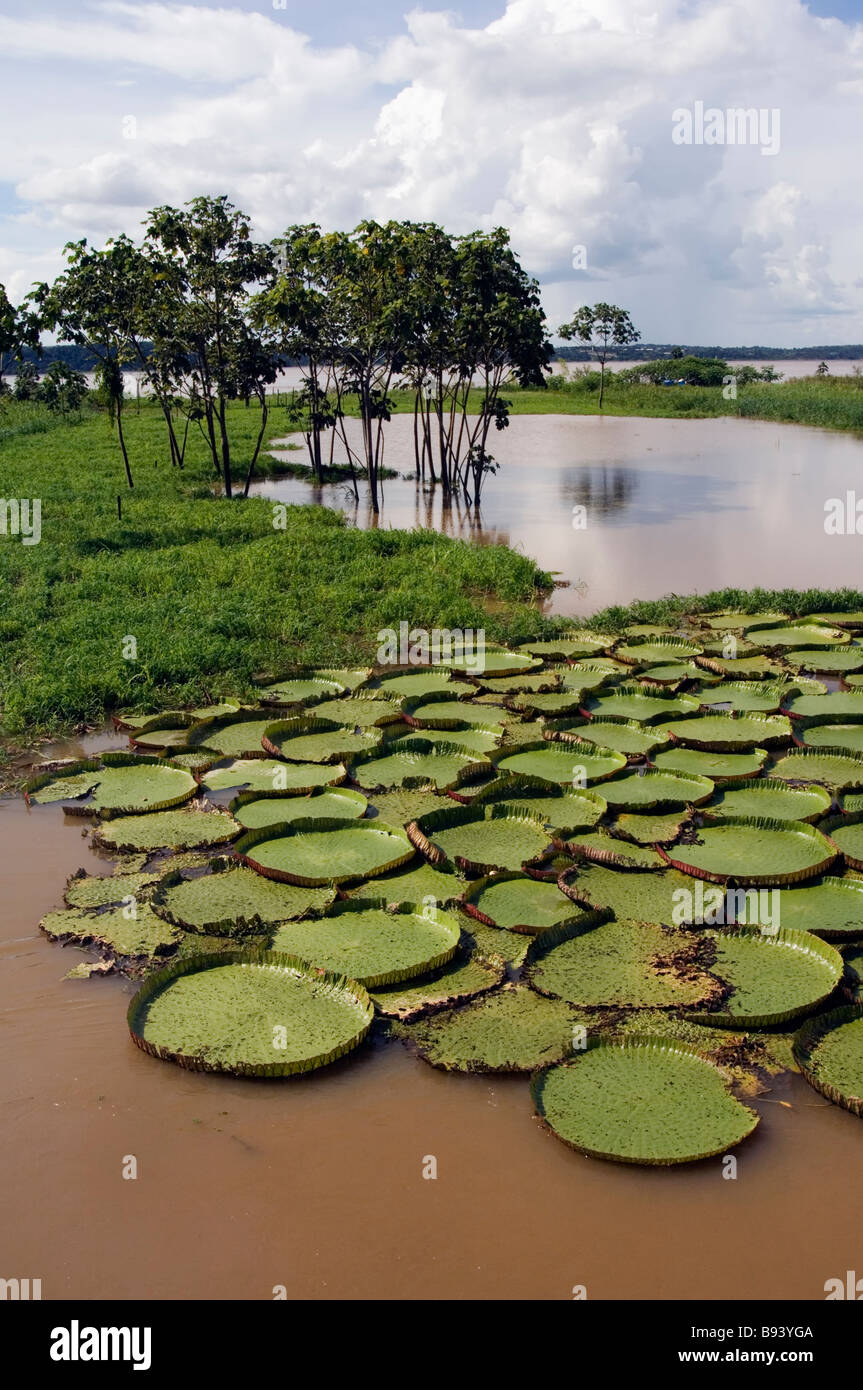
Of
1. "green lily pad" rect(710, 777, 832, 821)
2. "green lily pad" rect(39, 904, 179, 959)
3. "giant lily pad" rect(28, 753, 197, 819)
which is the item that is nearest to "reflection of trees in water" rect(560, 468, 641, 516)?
"green lily pad" rect(710, 777, 832, 821)

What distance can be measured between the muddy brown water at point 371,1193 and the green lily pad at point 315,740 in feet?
9.77

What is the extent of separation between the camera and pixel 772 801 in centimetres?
632

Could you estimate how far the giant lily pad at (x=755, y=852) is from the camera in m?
5.35

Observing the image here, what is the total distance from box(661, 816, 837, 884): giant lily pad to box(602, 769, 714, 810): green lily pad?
350 mm

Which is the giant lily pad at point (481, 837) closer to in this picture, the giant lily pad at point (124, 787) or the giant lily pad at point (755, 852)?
the giant lily pad at point (755, 852)

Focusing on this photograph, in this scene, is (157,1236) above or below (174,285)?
below

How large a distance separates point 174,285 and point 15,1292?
652 inches

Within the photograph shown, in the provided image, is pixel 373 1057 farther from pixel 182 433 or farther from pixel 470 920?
pixel 182 433

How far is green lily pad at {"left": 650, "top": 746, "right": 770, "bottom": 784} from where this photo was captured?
21.9ft

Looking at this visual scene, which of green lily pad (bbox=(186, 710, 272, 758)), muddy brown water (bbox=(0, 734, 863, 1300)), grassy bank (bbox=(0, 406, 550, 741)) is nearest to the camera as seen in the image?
muddy brown water (bbox=(0, 734, 863, 1300))

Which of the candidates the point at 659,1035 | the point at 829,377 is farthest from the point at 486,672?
the point at 829,377

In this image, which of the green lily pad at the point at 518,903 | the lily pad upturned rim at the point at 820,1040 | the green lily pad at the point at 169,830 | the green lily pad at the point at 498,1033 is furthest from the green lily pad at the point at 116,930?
the lily pad upturned rim at the point at 820,1040

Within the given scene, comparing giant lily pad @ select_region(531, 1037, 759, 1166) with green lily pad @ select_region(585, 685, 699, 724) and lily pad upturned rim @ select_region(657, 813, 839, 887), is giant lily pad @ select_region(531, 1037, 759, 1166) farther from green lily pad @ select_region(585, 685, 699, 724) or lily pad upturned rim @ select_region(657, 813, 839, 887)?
green lily pad @ select_region(585, 685, 699, 724)

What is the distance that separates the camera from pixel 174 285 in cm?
1712
